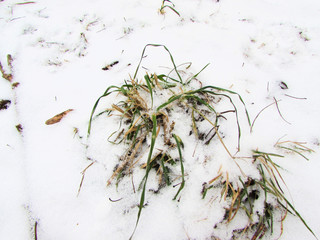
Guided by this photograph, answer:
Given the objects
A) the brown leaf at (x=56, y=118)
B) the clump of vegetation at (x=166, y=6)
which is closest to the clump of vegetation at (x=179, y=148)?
the brown leaf at (x=56, y=118)

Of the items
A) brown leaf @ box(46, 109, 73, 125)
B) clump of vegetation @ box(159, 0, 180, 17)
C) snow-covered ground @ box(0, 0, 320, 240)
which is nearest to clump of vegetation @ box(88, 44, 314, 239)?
snow-covered ground @ box(0, 0, 320, 240)

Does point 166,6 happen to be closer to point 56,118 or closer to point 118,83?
point 118,83

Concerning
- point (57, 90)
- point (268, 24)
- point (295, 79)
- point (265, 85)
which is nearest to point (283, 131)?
point (265, 85)

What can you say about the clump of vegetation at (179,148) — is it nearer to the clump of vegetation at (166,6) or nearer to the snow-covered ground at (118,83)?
the snow-covered ground at (118,83)

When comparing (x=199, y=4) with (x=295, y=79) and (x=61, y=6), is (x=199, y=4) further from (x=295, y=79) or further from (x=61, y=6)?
(x=61, y=6)

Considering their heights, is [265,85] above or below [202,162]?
above

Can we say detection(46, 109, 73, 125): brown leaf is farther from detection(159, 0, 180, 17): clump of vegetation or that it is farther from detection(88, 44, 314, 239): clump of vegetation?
detection(159, 0, 180, 17): clump of vegetation

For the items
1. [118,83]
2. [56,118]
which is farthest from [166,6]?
[56,118]
